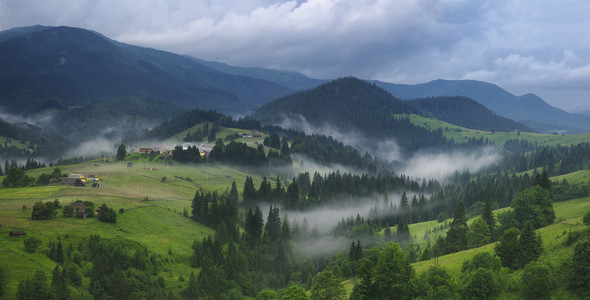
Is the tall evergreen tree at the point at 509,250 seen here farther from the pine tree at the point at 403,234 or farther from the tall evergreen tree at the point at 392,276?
the pine tree at the point at 403,234

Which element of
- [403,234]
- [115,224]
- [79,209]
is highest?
[79,209]

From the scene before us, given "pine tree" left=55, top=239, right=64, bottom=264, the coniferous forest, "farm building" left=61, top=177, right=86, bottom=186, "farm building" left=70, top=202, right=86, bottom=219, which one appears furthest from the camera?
"farm building" left=61, top=177, right=86, bottom=186

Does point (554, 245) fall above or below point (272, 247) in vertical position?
above

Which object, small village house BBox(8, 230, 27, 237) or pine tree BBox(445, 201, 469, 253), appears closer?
small village house BBox(8, 230, 27, 237)

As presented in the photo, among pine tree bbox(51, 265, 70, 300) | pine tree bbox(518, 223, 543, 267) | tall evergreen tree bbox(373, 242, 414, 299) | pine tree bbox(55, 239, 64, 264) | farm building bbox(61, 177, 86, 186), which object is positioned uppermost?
farm building bbox(61, 177, 86, 186)

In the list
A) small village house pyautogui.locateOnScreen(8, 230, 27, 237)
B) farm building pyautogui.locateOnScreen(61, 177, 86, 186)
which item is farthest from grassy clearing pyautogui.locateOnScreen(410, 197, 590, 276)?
farm building pyautogui.locateOnScreen(61, 177, 86, 186)

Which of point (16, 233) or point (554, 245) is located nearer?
point (554, 245)

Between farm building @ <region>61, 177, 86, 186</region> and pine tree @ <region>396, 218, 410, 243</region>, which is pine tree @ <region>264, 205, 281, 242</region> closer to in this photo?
pine tree @ <region>396, 218, 410, 243</region>

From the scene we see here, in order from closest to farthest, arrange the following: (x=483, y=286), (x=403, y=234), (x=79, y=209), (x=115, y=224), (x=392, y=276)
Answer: (x=483, y=286) → (x=392, y=276) → (x=79, y=209) → (x=115, y=224) → (x=403, y=234)

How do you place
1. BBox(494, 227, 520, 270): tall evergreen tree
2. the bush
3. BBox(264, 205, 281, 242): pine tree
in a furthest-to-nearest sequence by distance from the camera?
BBox(264, 205, 281, 242): pine tree
BBox(494, 227, 520, 270): tall evergreen tree
the bush

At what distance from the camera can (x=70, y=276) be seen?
90.8 meters

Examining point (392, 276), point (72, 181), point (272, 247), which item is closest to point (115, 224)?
point (72, 181)

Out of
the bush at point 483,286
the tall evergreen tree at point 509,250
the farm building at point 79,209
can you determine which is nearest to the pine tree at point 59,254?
the farm building at point 79,209

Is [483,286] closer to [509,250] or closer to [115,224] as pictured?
[509,250]
